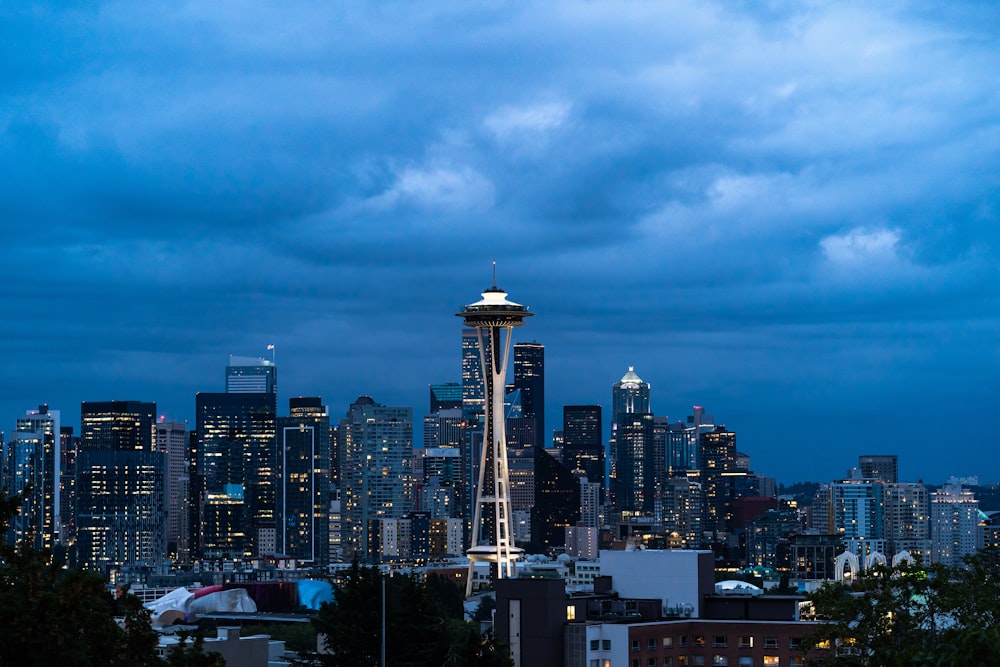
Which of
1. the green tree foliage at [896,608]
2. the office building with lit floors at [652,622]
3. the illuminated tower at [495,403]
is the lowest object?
the office building with lit floors at [652,622]

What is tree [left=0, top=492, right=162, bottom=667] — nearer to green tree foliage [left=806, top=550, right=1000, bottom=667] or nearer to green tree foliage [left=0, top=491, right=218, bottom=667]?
green tree foliage [left=0, top=491, right=218, bottom=667]

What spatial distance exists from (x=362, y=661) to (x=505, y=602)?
32416 mm

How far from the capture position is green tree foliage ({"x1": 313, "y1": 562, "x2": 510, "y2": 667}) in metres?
47.5

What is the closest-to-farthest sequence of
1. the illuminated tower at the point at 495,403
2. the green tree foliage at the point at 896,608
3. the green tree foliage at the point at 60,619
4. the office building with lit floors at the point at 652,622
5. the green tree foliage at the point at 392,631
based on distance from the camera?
the green tree foliage at the point at 60,619, the green tree foliage at the point at 896,608, the green tree foliage at the point at 392,631, the office building with lit floors at the point at 652,622, the illuminated tower at the point at 495,403

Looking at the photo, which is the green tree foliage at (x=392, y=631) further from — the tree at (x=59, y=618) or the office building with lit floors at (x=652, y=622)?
the office building with lit floors at (x=652, y=622)

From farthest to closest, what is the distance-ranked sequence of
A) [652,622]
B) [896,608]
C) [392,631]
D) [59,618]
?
[652,622] < [392,631] < [896,608] < [59,618]

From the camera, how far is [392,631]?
47.8m

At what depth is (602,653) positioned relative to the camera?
80562 mm

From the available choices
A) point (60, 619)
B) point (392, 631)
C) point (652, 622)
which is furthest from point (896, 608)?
point (652, 622)

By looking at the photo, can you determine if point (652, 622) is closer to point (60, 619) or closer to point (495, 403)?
point (60, 619)

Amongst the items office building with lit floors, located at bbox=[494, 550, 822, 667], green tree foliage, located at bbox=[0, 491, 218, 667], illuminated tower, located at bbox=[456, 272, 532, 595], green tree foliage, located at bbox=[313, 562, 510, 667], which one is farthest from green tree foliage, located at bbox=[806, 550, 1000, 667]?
illuminated tower, located at bbox=[456, 272, 532, 595]

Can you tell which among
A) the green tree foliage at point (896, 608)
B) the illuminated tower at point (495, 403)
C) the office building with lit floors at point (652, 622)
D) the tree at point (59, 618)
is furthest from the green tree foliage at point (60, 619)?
the illuminated tower at point (495, 403)

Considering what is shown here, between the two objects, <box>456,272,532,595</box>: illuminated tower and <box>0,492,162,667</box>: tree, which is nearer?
<box>0,492,162,667</box>: tree

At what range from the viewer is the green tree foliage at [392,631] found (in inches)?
1869
